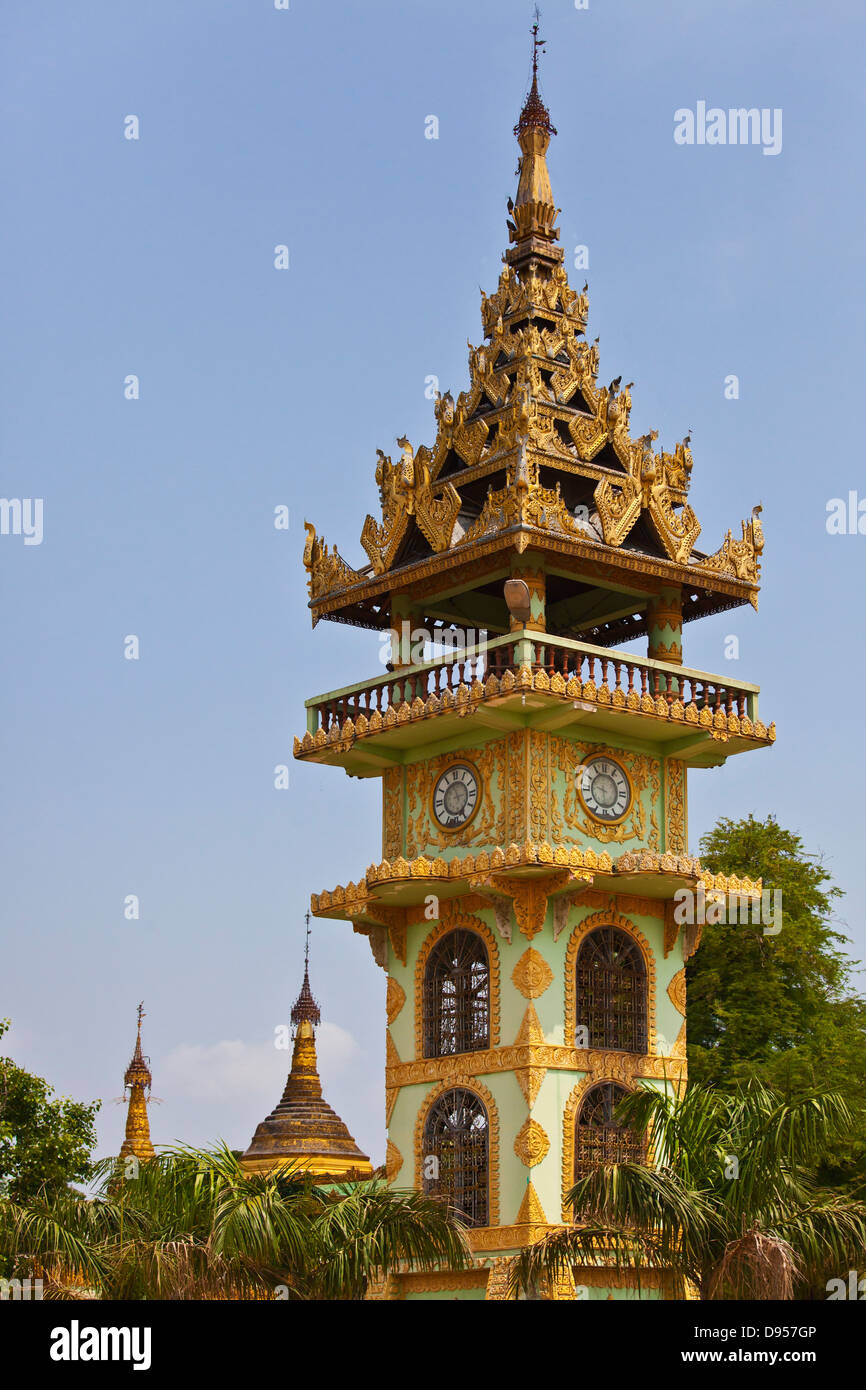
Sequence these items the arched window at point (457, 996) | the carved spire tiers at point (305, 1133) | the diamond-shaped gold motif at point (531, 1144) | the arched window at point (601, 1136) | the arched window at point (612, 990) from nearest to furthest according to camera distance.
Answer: the diamond-shaped gold motif at point (531, 1144) < the arched window at point (601, 1136) < the arched window at point (612, 990) < the arched window at point (457, 996) < the carved spire tiers at point (305, 1133)

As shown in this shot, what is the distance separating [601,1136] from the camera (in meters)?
29.4

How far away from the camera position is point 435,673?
31.1 metres

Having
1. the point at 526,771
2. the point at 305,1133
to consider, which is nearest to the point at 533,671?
the point at 526,771

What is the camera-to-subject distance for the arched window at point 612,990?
30.2m

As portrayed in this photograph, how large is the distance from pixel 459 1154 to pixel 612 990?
127 inches

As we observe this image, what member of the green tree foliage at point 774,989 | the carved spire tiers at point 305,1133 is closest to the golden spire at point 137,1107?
the carved spire tiers at point 305,1133

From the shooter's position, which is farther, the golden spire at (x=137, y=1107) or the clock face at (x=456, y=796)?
the golden spire at (x=137, y=1107)

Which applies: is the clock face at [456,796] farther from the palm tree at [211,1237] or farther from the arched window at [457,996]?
the palm tree at [211,1237]

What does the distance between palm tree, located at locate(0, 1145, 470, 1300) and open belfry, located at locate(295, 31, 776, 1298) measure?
3.97 meters

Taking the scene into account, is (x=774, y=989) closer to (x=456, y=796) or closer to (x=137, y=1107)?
(x=456, y=796)

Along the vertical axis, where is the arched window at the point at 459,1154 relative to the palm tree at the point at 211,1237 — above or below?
above

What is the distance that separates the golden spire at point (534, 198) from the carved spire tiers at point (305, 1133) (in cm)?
2692
